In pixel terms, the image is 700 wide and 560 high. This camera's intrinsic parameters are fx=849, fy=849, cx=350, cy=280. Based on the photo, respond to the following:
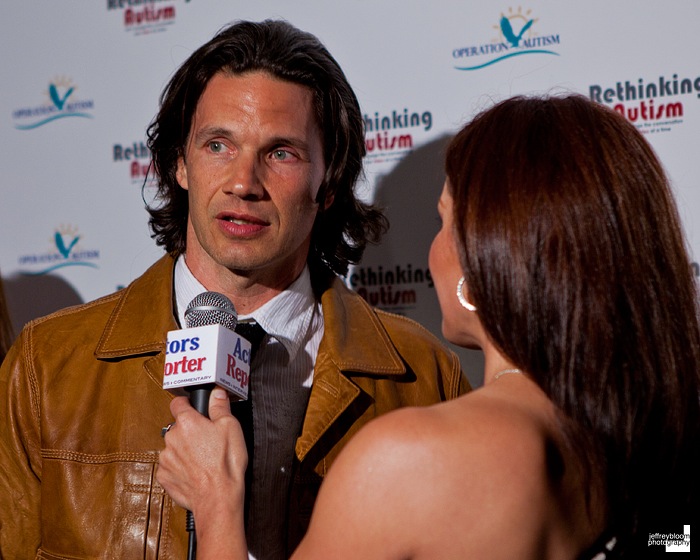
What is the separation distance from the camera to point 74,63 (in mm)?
3055

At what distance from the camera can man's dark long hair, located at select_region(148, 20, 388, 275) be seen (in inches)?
90.9

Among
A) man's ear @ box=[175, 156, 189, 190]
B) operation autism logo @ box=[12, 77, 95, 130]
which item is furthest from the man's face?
operation autism logo @ box=[12, 77, 95, 130]

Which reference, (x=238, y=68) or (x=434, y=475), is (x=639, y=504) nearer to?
(x=434, y=475)

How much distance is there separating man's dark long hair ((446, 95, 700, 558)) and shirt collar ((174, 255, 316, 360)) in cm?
89

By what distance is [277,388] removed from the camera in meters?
2.10

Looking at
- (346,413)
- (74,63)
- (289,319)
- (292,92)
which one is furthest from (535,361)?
(74,63)

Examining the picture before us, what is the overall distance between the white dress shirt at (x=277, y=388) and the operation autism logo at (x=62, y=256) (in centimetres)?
83

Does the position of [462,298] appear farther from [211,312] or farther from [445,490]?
[211,312]

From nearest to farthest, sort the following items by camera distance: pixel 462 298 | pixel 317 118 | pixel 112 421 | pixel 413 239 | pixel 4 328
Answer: pixel 462 298 → pixel 112 421 → pixel 317 118 → pixel 413 239 → pixel 4 328

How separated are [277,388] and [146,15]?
1.56 meters

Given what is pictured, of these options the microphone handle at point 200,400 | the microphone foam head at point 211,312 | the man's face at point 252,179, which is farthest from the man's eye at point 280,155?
the microphone handle at point 200,400

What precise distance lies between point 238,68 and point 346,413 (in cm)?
97

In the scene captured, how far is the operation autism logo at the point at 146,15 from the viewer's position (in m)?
2.94

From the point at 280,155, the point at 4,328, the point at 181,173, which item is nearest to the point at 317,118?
the point at 280,155
